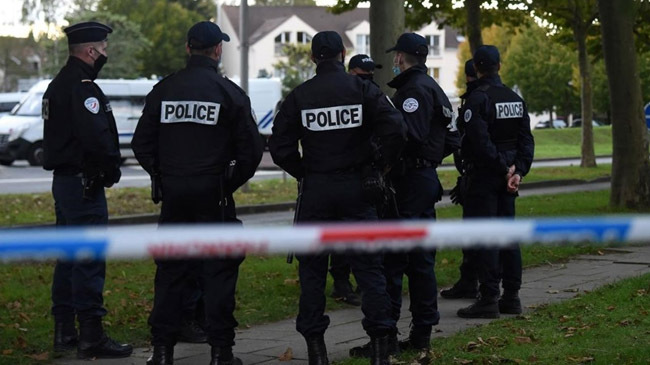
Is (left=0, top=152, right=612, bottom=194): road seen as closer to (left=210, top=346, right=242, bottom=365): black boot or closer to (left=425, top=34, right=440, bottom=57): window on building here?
(left=210, top=346, right=242, bottom=365): black boot

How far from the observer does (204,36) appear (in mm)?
6844

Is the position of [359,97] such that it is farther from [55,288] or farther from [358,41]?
[358,41]

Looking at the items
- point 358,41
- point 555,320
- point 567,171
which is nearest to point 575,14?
point 567,171

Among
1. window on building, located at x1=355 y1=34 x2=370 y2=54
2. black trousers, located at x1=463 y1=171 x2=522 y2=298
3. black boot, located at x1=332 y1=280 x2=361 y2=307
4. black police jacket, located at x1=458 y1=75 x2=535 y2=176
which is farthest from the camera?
window on building, located at x1=355 y1=34 x2=370 y2=54

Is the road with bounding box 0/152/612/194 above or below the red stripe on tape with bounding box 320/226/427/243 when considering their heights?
below

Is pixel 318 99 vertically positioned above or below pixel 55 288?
above

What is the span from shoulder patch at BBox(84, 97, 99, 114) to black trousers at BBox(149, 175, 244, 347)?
818mm

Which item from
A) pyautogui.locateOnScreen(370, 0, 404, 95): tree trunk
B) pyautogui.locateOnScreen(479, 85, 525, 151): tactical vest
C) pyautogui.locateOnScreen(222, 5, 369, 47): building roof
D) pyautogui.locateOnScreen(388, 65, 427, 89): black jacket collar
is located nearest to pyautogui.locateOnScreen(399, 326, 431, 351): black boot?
pyautogui.locateOnScreen(388, 65, 427, 89): black jacket collar

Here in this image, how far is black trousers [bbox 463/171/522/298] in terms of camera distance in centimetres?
857

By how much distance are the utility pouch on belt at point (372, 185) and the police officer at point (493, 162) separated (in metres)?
2.06

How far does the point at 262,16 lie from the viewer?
4003 inches

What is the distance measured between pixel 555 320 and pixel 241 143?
2.71 meters

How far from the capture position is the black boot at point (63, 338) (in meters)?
7.48

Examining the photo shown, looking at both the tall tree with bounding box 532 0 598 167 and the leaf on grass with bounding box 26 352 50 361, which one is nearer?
the leaf on grass with bounding box 26 352 50 361
